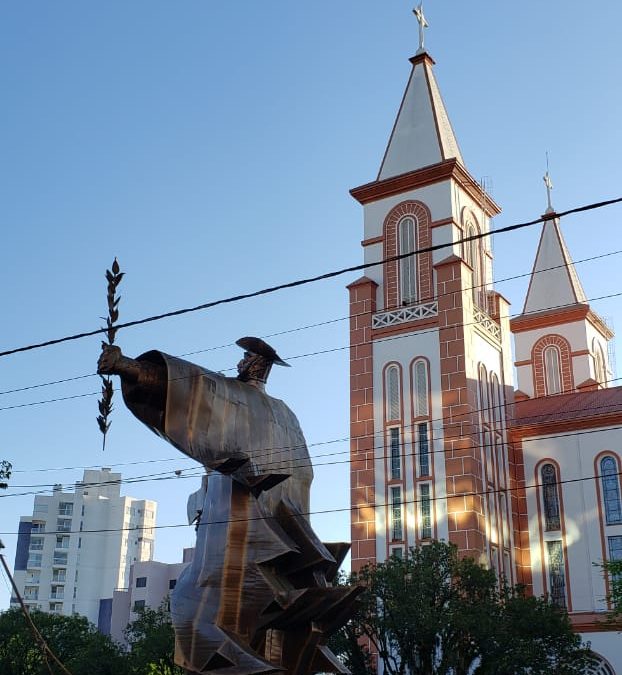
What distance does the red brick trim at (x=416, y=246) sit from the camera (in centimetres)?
3756

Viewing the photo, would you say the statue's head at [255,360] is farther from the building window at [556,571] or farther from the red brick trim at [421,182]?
the red brick trim at [421,182]

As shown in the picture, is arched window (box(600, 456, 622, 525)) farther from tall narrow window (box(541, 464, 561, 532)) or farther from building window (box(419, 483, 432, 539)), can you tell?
building window (box(419, 483, 432, 539))

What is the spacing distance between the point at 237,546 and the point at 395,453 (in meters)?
23.8

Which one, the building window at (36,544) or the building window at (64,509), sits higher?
the building window at (64,509)

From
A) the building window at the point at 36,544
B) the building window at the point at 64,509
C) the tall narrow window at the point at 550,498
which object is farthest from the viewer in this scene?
the building window at the point at 64,509

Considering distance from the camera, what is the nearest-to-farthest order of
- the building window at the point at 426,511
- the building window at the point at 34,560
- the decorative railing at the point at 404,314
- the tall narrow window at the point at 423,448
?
the building window at the point at 426,511
the tall narrow window at the point at 423,448
the decorative railing at the point at 404,314
the building window at the point at 34,560

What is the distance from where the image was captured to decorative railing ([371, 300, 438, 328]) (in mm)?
36906

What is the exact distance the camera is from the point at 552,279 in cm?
5116

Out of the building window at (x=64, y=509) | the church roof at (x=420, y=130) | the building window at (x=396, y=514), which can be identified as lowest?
the building window at (x=396, y=514)

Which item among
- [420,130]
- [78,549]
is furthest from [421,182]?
[78,549]

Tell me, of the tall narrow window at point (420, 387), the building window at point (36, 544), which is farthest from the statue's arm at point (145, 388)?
the building window at point (36, 544)

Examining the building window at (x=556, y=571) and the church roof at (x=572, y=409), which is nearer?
the building window at (x=556, y=571)

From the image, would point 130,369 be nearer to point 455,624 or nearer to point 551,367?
point 455,624

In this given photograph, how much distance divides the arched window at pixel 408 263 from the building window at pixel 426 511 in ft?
23.6
